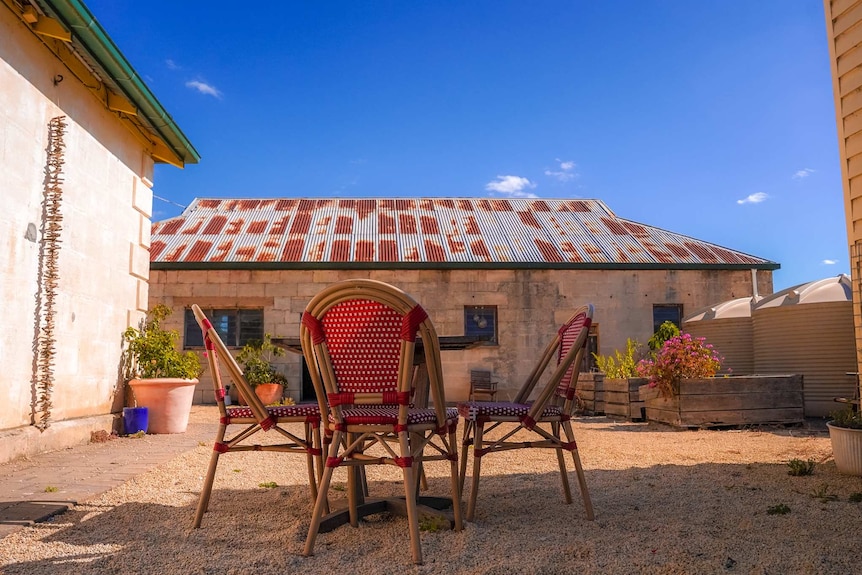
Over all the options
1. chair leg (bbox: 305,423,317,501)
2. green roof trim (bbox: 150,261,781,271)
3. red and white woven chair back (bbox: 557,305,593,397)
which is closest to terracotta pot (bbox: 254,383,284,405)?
green roof trim (bbox: 150,261,781,271)

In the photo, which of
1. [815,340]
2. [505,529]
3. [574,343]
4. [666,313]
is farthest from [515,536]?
[666,313]

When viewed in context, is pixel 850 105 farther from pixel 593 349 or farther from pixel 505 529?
pixel 593 349

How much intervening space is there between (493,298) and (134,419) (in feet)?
23.0

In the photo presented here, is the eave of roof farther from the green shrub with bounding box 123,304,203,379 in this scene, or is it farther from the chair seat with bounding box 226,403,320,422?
the chair seat with bounding box 226,403,320,422

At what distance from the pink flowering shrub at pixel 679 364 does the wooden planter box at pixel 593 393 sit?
2.13m

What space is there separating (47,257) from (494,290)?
26.6ft

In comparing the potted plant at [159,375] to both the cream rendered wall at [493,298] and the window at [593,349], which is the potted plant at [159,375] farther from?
the window at [593,349]

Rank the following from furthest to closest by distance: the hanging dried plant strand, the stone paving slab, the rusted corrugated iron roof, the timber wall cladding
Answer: the rusted corrugated iron roof
the hanging dried plant strand
the timber wall cladding
the stone paving slab

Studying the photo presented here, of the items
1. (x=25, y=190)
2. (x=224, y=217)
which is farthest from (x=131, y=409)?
(x=224, y=217)

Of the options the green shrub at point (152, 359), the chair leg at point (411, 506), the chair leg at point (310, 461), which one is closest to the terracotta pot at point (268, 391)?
the green shrub at point (152, 359)

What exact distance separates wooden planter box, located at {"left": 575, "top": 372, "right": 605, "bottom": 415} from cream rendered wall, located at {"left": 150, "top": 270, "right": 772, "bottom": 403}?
2.02m

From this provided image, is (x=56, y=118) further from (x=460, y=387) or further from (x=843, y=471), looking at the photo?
(x=460, y=387)

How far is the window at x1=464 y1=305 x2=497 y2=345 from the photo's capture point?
1250cm

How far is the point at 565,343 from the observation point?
3.55 metres
